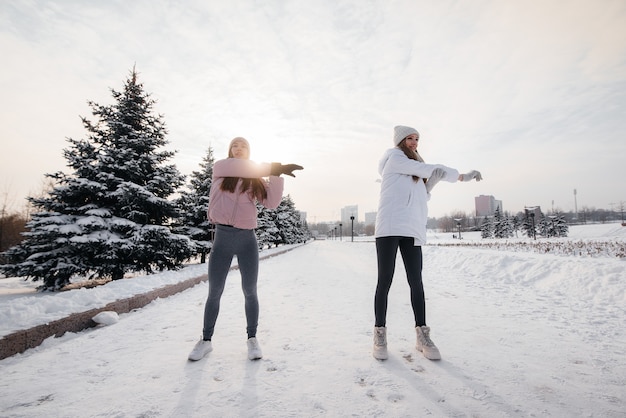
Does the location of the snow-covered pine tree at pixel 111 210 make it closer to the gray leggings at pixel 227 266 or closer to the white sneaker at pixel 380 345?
the gray leggings at pixel 227 266

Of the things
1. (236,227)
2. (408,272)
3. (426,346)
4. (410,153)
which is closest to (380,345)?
(426,346)

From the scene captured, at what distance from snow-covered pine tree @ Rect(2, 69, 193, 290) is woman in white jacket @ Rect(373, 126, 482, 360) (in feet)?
28.7

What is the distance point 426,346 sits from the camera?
2428mm

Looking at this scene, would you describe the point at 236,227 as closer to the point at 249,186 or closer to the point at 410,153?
the point at 249,186

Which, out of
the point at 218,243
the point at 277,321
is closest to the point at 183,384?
the point at 218,243

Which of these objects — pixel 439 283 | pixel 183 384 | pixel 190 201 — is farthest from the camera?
pixel 190 201

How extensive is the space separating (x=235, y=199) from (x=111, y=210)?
8.77 meters

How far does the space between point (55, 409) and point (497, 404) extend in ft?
8.85

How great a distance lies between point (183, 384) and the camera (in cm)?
199

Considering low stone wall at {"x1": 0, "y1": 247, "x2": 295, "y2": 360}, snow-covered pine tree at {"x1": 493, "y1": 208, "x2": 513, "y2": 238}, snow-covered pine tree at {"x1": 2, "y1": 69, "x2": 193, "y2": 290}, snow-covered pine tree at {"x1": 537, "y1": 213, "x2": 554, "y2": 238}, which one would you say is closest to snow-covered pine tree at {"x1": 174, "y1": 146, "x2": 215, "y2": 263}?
snow-covered pine tree at {"x1": 2, "y1": 69, "x2": 193, "y2": 290}

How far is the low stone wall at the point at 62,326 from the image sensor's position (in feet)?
8.44

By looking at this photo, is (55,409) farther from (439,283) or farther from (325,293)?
(439,283)

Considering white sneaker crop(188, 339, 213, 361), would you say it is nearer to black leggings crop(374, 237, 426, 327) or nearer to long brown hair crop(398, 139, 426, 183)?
black leggings crop(374, 237, 426, 327)

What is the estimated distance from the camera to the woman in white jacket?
8.48 ft
